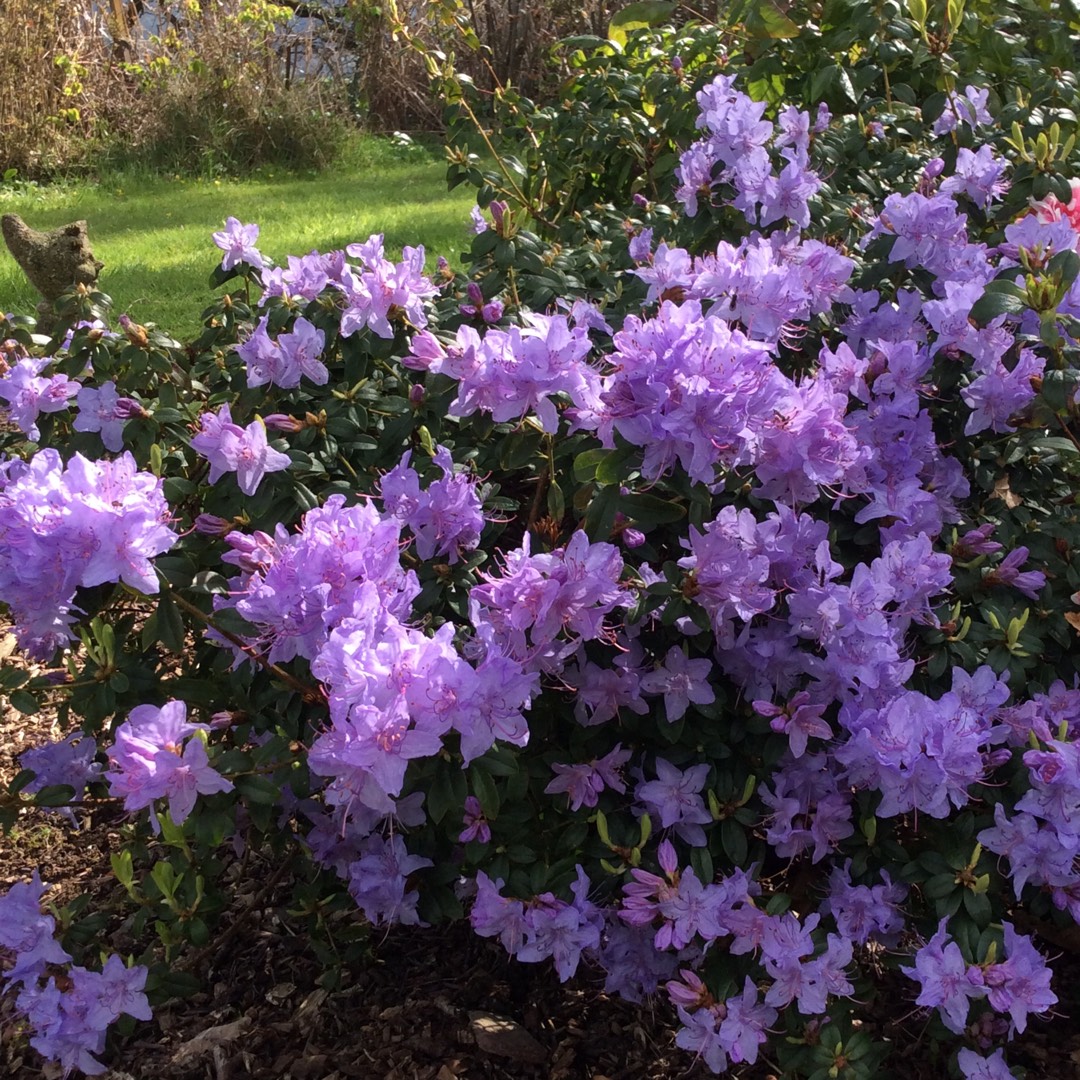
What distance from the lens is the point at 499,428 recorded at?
1770mm

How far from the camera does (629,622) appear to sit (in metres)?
1.45

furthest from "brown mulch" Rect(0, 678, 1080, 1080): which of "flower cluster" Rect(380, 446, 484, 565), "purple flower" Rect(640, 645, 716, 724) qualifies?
"flower cluster" Rect(380, 446, 484, 565)

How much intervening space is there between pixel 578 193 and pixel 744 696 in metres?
2.04

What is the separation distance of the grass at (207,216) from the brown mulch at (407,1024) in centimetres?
335

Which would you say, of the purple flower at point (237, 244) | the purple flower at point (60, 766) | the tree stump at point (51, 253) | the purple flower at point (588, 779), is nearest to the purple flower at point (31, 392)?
the purple flower at point (237, 244)

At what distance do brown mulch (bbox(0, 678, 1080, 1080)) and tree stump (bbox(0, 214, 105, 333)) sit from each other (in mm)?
2510

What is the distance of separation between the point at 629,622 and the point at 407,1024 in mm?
897

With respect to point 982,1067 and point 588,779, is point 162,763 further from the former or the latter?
point 982,1067

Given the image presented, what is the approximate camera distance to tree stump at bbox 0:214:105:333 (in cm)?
387

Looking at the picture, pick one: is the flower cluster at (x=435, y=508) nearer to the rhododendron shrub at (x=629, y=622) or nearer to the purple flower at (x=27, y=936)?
the rhododendron shrub at (x=629, y=622)

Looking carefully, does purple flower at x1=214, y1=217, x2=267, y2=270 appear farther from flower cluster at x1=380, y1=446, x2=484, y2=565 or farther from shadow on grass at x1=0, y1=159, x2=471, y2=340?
shadow on grass at x1=0, y1=159, x2=471, y2=340

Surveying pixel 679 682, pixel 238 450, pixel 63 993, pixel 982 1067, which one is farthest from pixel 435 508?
pixel 982 1067

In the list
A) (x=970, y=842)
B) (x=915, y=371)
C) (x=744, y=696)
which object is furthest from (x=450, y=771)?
(x=915, y=371)

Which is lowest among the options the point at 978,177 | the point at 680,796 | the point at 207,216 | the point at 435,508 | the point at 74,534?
the point at 207,216
